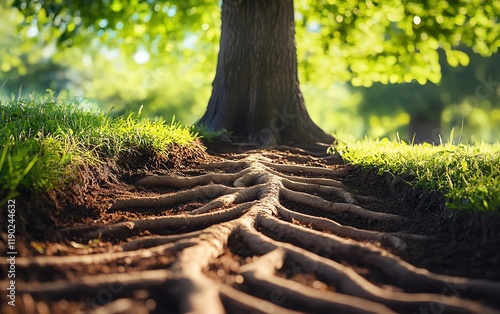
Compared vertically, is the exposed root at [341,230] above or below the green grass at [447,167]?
below

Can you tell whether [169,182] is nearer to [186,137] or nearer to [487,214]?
[186,137]

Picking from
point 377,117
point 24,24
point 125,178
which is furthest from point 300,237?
point 377,117

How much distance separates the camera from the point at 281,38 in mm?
7801

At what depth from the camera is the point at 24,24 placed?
407 inches

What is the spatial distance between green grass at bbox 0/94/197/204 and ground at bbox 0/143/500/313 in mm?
137

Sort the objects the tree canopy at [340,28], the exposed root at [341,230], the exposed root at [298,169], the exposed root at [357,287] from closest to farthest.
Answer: the exposed root at [357,287]
the exposed root at [341,230]
the exposed root at [298,169]
the tree canopy at [340,28]

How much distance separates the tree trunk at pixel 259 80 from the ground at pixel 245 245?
72.7 inches

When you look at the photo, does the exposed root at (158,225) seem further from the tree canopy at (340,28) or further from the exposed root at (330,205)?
the tree canopy at (340,28)

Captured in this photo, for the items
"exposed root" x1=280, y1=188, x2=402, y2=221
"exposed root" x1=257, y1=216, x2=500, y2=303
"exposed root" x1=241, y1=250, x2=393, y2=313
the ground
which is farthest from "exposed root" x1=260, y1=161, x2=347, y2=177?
"exposed root" x1=241, y1=250, x2=393, y2=313

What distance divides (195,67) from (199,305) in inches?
432

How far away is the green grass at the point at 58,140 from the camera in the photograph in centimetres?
375

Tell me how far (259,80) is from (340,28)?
3904mm

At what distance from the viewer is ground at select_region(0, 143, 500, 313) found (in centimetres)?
272

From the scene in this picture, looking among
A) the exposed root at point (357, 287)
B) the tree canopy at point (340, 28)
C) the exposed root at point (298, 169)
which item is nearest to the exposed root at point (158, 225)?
the exposed root at point (357, 287)
